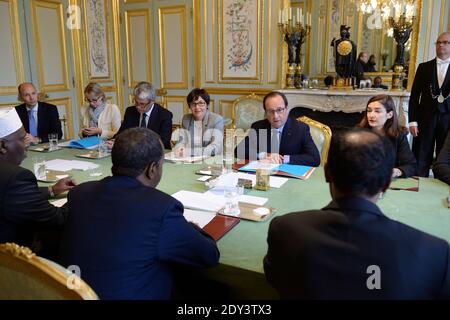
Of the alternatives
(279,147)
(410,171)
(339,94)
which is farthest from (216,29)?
(410,171)

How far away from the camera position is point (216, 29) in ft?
17.1

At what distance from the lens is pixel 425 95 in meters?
3.63

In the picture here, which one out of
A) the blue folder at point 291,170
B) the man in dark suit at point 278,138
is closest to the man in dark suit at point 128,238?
the blue folder at point 291,170

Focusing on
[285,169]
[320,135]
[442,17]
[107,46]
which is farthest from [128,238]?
[107,46]

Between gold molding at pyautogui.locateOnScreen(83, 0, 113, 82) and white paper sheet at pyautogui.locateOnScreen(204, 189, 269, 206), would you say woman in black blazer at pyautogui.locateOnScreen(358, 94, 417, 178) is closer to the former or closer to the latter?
white paper sheet at pyautogui.locateOnScreen(204, 189, 269, 206)

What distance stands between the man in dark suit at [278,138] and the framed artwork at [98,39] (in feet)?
12.1

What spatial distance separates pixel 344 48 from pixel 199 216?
3.64 meters

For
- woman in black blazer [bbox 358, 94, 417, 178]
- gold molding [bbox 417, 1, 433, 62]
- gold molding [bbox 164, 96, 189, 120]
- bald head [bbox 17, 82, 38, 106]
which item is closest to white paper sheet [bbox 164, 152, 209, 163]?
woman in black blazer [bbox 358, 94, 417, 178]

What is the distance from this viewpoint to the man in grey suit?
2906 millimetres

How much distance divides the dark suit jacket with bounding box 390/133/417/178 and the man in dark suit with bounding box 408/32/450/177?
4.50 feet

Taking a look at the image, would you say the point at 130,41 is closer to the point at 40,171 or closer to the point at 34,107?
the point at 34,107

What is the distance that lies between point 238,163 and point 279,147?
16.0 inches

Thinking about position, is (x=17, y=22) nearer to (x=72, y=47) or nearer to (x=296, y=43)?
(x=72, y=47)

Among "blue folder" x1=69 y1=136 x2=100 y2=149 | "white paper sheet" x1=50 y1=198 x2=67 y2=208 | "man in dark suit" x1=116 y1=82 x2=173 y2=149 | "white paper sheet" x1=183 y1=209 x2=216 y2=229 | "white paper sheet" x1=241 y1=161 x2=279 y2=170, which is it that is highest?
"man in dark suit" x1=116 y1=82 x2=173 y2=149
